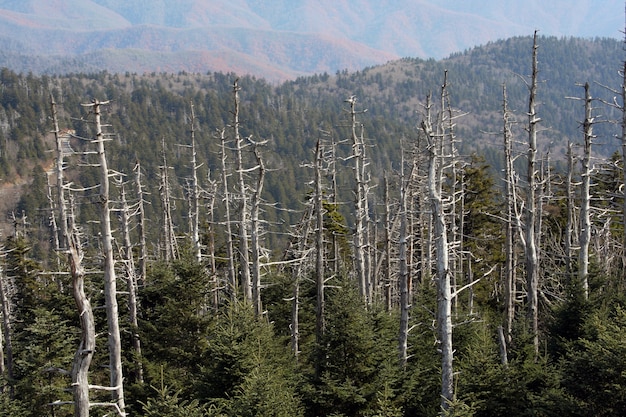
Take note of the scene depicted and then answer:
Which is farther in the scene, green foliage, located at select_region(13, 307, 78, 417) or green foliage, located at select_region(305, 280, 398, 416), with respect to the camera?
green foliage, located at select_region(13, 307, 78, 417)

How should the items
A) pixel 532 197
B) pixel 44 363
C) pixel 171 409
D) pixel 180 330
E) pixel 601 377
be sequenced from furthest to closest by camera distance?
pixel 180 330
pixel 44 363
pixel 532 197
pixel 171 409
pixel 601 377

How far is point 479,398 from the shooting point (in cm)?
1206

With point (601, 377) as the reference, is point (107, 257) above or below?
above

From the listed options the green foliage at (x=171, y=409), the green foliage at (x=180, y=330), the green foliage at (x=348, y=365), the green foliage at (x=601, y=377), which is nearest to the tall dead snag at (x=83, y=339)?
the green foliage at (x=171, y=409)

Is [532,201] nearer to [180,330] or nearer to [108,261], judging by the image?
[180,330]

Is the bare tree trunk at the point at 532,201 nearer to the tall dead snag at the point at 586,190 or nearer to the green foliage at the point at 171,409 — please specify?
the tall dead snag at the point at 586,190

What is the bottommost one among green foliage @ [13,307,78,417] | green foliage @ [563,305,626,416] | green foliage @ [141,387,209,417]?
green foliage @ [13,307,78,417]

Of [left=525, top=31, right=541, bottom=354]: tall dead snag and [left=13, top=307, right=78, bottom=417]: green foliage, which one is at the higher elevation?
[left=525, top=31, right=541, bottom=354]: tall dead snag

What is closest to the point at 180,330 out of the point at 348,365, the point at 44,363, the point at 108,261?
the point at 44,363

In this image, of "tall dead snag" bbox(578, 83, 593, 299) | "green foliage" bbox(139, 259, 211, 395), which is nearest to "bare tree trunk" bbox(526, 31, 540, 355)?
"tall dead snag" bbox(578, 83, 593, 299)

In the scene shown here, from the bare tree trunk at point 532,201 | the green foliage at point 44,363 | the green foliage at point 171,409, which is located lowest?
the green foliage at point 44,363

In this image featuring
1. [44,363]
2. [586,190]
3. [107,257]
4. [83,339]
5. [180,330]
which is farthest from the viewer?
[586,190]

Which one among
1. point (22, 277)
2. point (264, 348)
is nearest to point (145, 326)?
point (264, 348)

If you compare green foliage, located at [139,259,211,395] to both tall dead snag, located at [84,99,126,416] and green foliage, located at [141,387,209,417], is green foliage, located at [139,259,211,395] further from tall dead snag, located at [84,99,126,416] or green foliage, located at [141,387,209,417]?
green foliage, located at [141,387,209,417]
